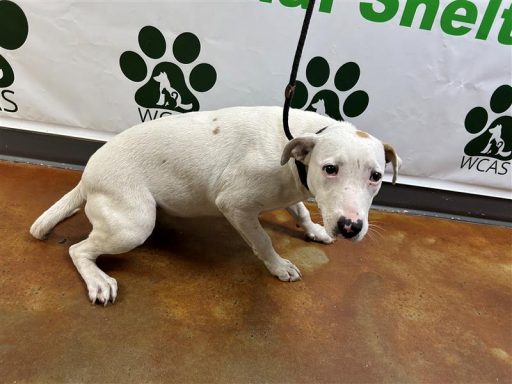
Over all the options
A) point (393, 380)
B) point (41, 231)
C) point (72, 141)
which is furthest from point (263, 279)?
point (72, 141)

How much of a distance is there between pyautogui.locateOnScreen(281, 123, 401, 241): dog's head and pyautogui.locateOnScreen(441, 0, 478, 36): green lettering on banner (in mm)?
1286

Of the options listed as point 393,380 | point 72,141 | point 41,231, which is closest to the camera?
point 393,380

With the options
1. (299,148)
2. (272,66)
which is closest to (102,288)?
(299,148)

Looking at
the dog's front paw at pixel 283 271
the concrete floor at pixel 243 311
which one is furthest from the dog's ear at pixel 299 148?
the concrete floor at pixel 243 311

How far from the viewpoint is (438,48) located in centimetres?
238

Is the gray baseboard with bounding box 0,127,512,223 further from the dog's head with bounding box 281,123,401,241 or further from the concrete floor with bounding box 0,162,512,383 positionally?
the dog's head with bounding box 281,123,401,241

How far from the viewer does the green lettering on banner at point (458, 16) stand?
7.42ft

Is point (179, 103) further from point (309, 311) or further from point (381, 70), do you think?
point (309, 311)

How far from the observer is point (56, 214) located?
2.06 metres

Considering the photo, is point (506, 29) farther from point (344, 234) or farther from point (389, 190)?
point (344, 234)

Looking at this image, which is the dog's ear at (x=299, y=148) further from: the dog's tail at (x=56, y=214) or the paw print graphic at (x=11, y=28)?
the paw print graphic at (x=11, y=28)

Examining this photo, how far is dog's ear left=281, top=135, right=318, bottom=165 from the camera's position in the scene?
1.58 metres

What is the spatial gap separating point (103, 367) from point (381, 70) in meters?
2.26

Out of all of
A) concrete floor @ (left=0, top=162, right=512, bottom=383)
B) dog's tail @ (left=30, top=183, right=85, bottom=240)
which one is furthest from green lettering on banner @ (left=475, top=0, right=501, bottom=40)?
dog's tail @ (left=30, top=183, right=85, bottom=240)
